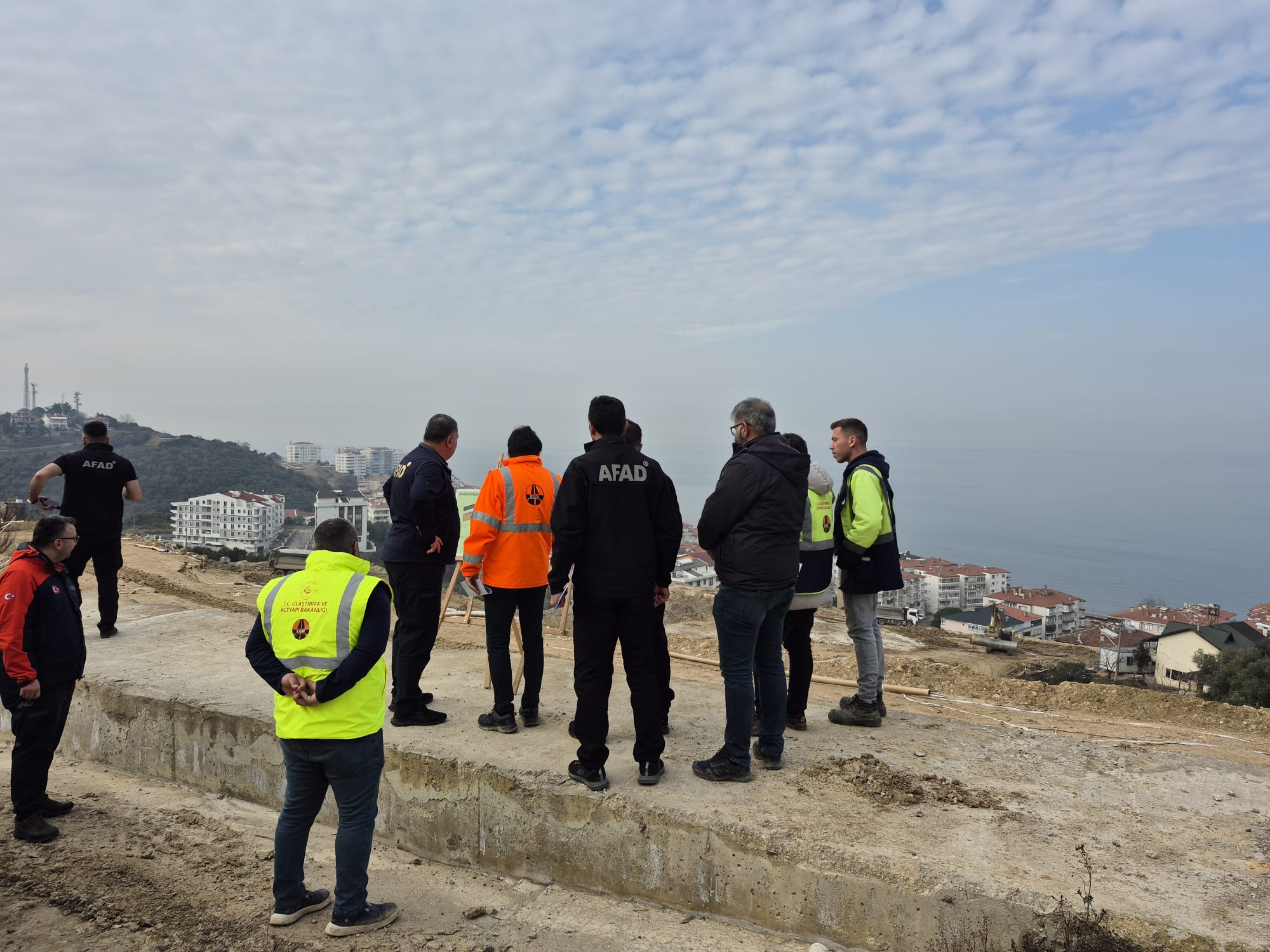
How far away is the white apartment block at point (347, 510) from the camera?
3629 millimetres

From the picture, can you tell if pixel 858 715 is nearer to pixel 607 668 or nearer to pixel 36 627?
pixel 607 668

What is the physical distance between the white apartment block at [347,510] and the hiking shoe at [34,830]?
230 centimetres

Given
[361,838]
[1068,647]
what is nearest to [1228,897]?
[361,838]

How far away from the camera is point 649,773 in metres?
4.11

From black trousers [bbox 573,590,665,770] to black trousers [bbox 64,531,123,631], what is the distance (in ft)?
16.6

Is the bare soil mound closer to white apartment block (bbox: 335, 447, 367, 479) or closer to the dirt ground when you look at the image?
the dirt ground

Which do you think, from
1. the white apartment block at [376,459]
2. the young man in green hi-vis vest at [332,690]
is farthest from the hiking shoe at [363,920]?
the white apartment block at [376,459]

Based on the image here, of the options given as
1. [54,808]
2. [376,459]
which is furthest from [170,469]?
[54,808]

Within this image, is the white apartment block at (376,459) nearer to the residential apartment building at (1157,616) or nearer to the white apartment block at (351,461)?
the white apartment block at (351,461)

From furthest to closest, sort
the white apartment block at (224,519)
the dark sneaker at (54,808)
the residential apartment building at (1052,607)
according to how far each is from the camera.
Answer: the white apartment block at (224,519), the residential apartment building at (1052,607), the dark sneaker at (54,808)

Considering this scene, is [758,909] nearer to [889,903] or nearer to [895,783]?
[889,903]

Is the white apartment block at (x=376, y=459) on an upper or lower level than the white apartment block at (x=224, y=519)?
upper

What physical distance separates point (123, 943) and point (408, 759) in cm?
155

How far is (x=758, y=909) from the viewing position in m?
3.55
